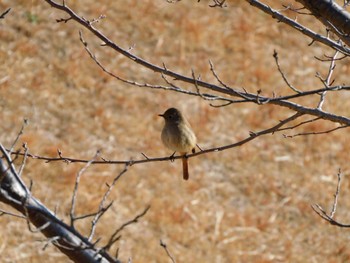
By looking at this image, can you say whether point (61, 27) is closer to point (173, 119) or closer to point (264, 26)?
point (264, 26)

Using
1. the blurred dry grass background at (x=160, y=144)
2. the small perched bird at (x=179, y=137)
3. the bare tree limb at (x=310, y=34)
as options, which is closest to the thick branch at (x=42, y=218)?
the bare tree limb at (x=310, y=34)

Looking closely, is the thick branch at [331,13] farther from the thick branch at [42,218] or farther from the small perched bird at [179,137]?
the small perched bird at [179,137]

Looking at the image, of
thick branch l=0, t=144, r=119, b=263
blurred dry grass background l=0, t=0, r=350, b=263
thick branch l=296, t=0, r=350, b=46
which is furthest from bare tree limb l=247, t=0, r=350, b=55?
blurred dry grass background l=0, t=0, r=350, b=263

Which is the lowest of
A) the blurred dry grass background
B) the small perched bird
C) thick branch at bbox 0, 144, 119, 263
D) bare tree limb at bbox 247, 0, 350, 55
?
thick branch at bbox 0, 144, 119, 263

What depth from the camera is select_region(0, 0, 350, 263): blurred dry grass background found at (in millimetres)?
8109

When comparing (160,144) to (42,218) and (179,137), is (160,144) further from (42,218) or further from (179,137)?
(42,218)

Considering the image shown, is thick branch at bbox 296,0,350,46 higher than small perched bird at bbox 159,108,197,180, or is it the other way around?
small perched bird at bbox 159,108,197,180

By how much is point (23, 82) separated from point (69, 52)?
893mm

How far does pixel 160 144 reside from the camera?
9.12 metres

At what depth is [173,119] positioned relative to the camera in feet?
19.6

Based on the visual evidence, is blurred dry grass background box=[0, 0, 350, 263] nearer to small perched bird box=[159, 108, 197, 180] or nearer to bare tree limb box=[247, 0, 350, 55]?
small perched bird box=[159, 108, 197, 180]

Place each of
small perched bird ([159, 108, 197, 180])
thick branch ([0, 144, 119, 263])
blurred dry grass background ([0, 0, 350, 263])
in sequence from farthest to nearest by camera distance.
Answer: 1. blurred dry grass background ([0, 0, 350, 263])
2. small perched bird ([159, 108, 197, 180])
3. thick branch ([0, 144, 119, 263])

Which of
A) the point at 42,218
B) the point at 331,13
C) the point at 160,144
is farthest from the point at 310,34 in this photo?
the point at 160,144

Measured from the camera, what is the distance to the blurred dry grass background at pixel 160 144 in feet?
26.6
